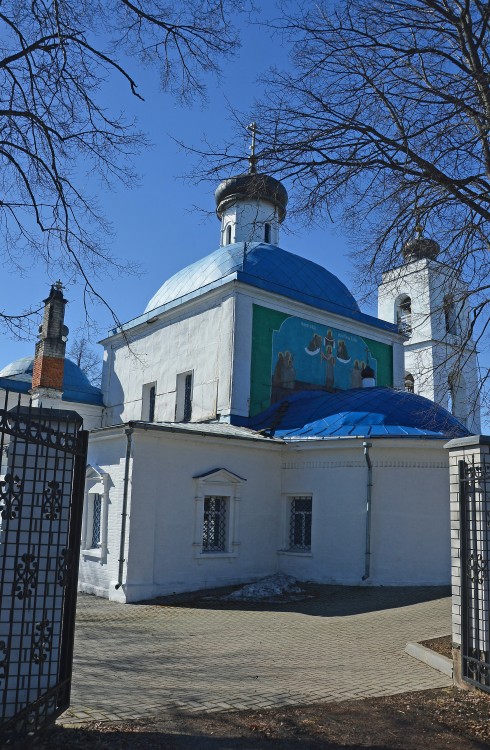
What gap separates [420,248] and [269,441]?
24.6 ft

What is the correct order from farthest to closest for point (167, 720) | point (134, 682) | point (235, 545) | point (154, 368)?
point (154, 368), point (235, 545), point (134, 682), point (167, 720)

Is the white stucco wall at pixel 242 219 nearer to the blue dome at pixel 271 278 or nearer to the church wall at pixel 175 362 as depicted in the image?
the blue dome at pixel 271 278

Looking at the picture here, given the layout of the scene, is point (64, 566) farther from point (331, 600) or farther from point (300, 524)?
point (300, 524)

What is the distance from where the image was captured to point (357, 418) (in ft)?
49.4

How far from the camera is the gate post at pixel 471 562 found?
614 cm

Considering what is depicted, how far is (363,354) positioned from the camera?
21.0 metres

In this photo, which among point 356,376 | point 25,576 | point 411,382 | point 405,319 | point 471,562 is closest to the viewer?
point 25,576

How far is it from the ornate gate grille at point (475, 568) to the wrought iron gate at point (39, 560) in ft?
12.3

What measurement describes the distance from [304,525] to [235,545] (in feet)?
6.09

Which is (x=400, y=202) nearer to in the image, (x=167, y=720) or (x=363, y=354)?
(x=167, y=720)

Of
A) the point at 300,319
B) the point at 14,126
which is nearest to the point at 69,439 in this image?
the point at 14,126

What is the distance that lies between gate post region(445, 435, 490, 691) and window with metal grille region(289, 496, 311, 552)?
865 cm

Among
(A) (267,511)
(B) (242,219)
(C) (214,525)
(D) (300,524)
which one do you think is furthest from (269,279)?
(C) (214,525)

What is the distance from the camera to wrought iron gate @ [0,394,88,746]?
4414 mm
